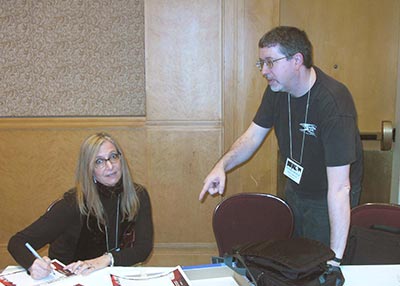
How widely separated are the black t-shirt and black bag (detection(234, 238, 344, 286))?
0.50m

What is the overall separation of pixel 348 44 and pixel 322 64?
0.21 metres

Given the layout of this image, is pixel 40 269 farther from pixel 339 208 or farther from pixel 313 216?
pixel 313 216

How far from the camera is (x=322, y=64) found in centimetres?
306

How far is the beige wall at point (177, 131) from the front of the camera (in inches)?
112

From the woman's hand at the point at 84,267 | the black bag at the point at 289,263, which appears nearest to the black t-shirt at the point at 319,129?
the black bag at the point at 289,263

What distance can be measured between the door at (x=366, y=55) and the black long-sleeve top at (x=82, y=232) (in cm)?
177

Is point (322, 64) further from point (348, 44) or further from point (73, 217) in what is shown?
point (73, 217)

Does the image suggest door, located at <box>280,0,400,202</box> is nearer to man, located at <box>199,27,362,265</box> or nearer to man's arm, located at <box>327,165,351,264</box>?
man, located at <box>199,27,362,265</box>

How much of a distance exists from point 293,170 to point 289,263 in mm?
871

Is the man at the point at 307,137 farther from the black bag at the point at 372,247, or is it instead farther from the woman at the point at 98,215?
the woman at the point at 98,215

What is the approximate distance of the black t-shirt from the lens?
69.6 inches

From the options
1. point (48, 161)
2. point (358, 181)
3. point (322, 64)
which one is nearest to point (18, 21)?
point (48, 161)

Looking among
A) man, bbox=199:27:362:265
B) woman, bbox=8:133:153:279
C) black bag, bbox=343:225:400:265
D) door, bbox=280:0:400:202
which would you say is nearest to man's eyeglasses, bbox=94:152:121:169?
woman, bbox=8:133:153:279

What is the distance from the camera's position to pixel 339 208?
1.67 meters
